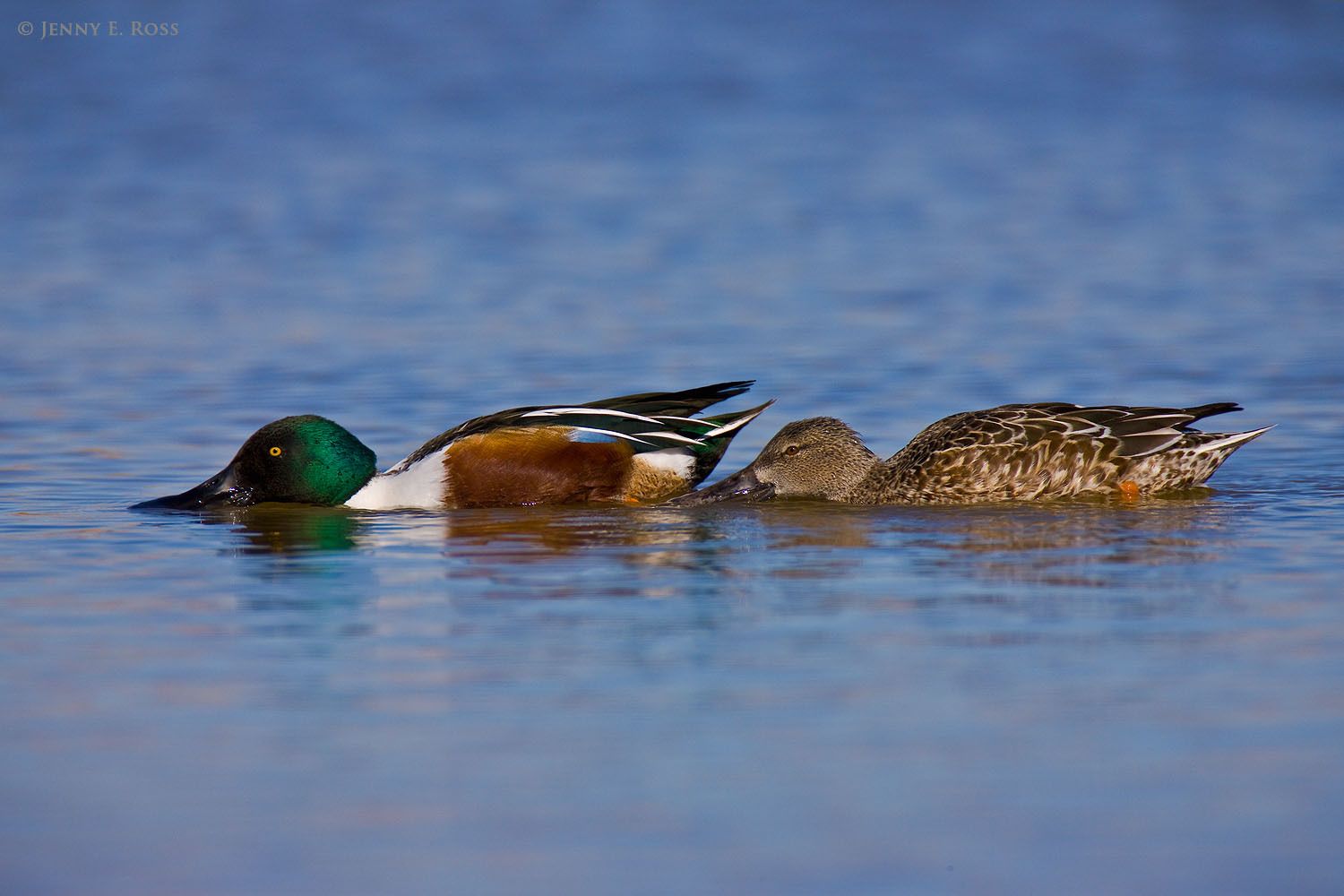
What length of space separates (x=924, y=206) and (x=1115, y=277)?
269 centimetres

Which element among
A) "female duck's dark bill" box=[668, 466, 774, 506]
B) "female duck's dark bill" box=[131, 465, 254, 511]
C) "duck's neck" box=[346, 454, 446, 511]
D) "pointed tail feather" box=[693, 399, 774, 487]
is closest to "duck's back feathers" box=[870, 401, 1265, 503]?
"female duck's dark bill" box=[668, 466, 774, 506]

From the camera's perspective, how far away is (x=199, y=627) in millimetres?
5664

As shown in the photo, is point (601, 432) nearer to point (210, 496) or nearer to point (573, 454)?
point (573, 454)

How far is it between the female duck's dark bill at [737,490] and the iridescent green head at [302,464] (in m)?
1.37

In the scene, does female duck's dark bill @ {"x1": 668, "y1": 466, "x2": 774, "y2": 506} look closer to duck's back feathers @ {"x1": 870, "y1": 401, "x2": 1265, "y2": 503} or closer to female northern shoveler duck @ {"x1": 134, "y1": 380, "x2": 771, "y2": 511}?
female northern shoveler duck @ {"x1": 134, "y1": 380, "x2": 771, "y2": 511}

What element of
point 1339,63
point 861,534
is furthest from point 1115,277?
point 1339,63

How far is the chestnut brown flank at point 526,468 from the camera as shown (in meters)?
8.11

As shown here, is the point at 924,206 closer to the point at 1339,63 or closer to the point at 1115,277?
the point at 1115,277

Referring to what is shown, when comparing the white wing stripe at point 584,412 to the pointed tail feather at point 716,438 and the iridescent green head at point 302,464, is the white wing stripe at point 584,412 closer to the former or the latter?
the pointed tail feather at point 716,438

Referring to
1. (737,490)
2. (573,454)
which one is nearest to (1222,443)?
(737,490)

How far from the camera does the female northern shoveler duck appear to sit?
8.13 meters

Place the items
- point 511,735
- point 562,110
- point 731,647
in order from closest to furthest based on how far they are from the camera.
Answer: point 511,735, point 731,647, point 562,110

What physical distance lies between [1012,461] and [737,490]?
3.80 ft

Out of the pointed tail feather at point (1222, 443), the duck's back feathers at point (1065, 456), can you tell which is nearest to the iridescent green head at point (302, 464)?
the duck's back feathers at point (1065, 456)
